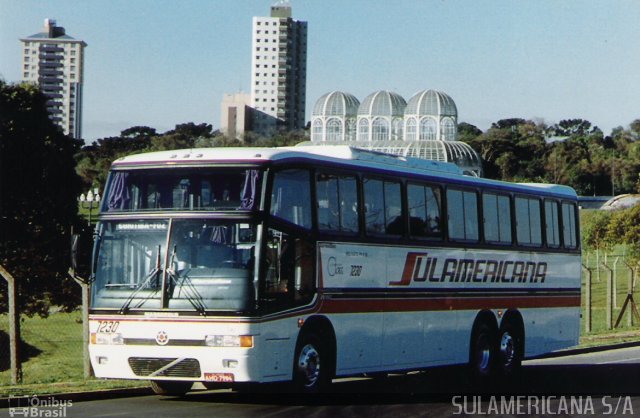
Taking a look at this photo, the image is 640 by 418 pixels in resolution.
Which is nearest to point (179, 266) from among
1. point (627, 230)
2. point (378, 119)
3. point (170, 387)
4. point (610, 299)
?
point (170, 387)

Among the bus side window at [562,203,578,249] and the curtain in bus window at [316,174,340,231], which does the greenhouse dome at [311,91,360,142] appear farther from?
the curtain in bus window at [316,174,340,231]

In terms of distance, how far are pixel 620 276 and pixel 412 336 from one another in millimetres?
47876

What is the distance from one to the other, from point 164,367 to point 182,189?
228 cm

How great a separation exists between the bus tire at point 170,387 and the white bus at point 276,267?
0.09 ft

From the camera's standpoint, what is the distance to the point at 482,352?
21.4 metres

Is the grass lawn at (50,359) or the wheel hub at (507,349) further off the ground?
the wheel hub at (507,349)

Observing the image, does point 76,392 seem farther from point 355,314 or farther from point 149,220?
point 355,314

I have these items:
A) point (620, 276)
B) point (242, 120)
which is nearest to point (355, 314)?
point (620, 276)

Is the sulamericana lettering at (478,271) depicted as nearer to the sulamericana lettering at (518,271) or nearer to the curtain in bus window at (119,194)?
the sulamericana lettering at (518,271)

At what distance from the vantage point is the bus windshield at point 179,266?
49.8 feet

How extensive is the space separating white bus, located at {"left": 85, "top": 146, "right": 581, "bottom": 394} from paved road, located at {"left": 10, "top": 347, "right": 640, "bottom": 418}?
16.2 inches

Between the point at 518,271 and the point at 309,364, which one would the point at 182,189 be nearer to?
the point at 309,364

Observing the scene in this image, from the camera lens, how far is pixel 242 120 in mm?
176125

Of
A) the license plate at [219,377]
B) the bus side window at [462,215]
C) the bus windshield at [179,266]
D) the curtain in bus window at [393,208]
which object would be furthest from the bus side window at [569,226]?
the license plate at [219,377]
